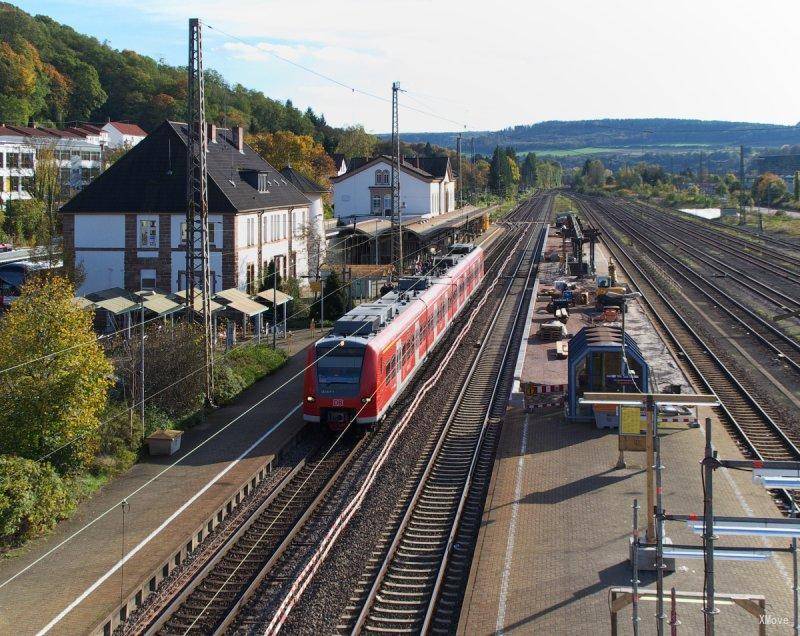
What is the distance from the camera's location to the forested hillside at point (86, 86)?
9262 centimetres

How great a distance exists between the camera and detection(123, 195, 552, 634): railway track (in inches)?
497

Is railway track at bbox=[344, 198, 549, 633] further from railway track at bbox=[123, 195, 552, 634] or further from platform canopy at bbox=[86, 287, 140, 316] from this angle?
platform canopy at bbox=[86, 287, 140, 316]

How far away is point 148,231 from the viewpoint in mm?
38938

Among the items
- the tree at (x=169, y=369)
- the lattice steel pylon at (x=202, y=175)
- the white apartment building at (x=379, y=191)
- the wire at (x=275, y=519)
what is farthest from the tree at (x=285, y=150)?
the wire at (x=275, y=519)

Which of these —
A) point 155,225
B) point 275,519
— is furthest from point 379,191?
point 275,519

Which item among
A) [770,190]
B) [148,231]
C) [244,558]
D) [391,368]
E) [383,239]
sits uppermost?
[770,190]

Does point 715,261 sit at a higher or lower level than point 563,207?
lower

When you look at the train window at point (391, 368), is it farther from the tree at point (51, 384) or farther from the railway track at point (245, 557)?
the tree at point (51, 384)

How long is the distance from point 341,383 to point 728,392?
1056 centimetres

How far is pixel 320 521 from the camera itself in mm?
16062

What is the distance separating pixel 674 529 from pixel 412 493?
4.80m

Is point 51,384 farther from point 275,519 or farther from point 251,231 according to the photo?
point 251,231

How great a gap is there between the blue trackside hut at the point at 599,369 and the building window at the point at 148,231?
2240cm

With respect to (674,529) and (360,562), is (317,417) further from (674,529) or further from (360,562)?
(674,529)
